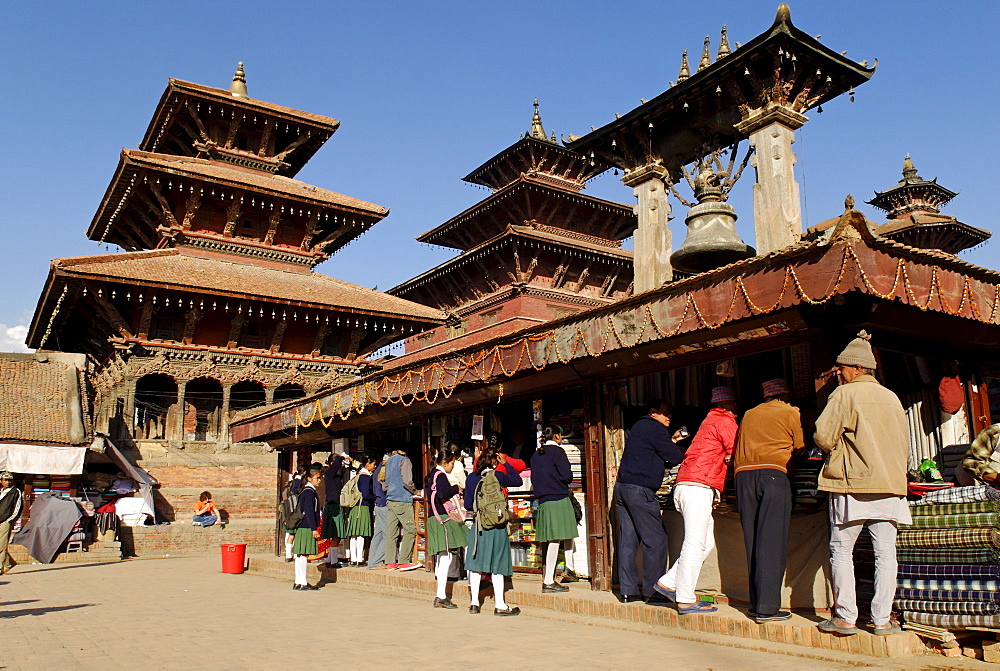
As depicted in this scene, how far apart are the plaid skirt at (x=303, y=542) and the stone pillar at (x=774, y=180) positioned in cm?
747

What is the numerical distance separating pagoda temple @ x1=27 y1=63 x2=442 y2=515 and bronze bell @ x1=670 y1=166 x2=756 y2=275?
693 inches

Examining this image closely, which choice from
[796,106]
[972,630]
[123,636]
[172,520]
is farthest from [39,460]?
[972,630]

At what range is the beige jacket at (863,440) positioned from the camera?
5.63 metres

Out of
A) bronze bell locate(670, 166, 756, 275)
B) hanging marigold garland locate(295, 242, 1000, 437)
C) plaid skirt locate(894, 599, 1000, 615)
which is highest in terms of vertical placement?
bronze bell locate(670, 166, 756, 275)

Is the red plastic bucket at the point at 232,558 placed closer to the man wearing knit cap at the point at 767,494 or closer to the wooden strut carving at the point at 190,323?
the man wearing knit cap at the point at 767,494

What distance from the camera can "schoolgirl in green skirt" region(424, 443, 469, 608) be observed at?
912 cm

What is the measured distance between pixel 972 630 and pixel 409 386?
26.0 ft

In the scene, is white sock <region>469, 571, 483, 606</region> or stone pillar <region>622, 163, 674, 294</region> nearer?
white sock <region>469, 571, 483, 606</region>

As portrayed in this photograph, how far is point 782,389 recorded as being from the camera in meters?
6.84

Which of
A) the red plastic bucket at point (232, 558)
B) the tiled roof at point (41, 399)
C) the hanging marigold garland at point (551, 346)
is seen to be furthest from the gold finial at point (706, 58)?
the tiled roof at point (41, 399)

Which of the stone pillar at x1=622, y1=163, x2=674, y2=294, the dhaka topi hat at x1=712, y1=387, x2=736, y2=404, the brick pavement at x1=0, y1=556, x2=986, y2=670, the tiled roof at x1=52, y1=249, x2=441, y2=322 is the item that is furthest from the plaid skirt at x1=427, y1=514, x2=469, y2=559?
the tiled roof at x1=52, y1=249, x2=441, y2=322

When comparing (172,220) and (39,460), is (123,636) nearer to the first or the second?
(39,460)

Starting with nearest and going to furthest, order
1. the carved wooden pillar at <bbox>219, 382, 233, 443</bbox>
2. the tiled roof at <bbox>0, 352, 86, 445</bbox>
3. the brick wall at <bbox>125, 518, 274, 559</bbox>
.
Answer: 1. the brick wall at <bbox>125, 518, 274, 559</bbox>
2. the tiled roof at <bbox>0, 352, 86, 445</bbox>
3. the carved wooden pillar at <bbox>219, 382, 233, 443</bbox>

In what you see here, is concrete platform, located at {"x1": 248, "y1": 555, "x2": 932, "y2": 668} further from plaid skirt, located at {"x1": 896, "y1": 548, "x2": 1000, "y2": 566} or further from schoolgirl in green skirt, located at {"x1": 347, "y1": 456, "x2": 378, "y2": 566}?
schoolgirl in green skirt, located at {"x1": 347, "y1": 456, "x2": 378, "y2": 566}
